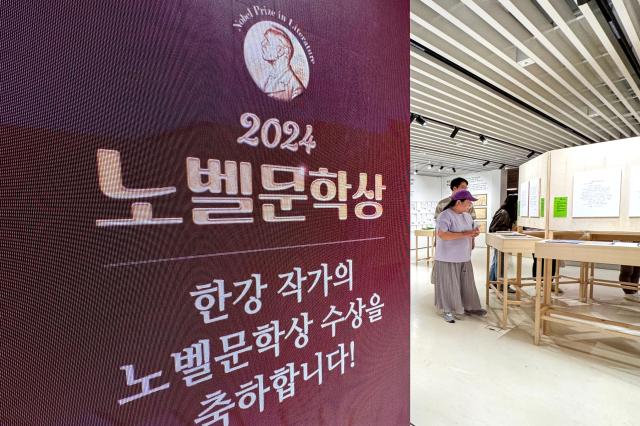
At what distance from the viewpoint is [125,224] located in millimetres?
721

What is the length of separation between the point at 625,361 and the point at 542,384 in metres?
1.01

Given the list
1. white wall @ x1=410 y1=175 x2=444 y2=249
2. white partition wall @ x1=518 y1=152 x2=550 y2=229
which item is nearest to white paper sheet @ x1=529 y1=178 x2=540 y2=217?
white partition wall @ x1=518 y1=152 x2=550 y2=229

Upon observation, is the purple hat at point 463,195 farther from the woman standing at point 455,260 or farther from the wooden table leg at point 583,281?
the wooden table leg at point 583,281

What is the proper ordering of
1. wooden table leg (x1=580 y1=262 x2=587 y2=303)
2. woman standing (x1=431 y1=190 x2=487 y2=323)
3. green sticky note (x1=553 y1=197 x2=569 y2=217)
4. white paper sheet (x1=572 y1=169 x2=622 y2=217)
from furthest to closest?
green sticky note (x1=553 y1=197 x2=569 y2=217) → wooden table leg (x1=580 y1=262 x2=587 y2=303) → white paper sheet (x1=572 y1=169 x2=622 y2=217) → woman standing (x1=431 y1=190 x2=487 y2=323)

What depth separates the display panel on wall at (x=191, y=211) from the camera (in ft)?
2.05

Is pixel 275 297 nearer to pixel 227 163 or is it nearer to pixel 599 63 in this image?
pixel 227 163

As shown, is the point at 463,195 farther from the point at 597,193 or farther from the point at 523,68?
the point at 597,193

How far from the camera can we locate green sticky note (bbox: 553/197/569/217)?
404 centimetres

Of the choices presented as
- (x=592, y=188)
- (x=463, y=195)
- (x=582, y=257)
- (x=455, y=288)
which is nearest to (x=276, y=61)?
(x=463, y=195)

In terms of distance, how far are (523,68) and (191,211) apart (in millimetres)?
4604

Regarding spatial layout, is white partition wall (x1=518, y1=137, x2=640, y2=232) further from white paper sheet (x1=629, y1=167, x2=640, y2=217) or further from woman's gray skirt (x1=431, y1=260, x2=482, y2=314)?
woman's gray skirt (x1=431, y1=260, x2=482, y2=314)

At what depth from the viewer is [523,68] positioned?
11.8 ft

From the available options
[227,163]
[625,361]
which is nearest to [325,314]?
[227,163]

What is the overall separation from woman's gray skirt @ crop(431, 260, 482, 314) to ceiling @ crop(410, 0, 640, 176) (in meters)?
2.60
